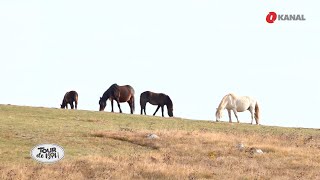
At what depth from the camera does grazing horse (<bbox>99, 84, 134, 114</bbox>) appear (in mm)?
52844

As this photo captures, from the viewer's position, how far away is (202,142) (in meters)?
30.7

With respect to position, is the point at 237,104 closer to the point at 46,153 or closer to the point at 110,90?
the point at 110,90

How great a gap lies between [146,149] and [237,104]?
18.6 meters

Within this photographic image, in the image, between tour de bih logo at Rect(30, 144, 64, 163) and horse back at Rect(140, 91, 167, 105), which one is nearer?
tour de bih logo at Rect(30, 144, 64, 163)

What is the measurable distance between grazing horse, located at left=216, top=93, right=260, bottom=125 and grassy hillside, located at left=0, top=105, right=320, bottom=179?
4.29 metres

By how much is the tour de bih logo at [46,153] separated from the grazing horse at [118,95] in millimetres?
27197

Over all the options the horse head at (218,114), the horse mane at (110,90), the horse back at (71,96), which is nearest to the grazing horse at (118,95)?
the horse mane at (110,90)

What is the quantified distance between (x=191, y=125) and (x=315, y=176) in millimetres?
15481

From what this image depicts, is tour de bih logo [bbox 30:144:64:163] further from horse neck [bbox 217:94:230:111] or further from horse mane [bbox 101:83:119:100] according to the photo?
horse mane [bbox 101:83:119:100]

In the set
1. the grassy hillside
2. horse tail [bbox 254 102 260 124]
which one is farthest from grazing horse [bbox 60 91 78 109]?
horse tail [bbox 254 102 260 124]

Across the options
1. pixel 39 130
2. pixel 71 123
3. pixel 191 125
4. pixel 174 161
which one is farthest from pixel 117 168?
pixel 191 125

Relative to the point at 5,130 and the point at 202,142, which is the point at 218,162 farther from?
the point at 5,130

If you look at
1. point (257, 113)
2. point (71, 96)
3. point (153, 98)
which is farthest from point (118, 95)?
point (257, 113)

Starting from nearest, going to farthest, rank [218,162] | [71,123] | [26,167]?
1. [26,167]
2. [218,162]
3. [71,123]
